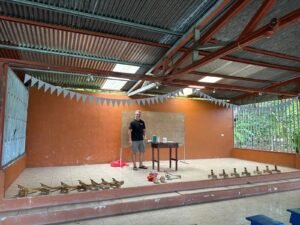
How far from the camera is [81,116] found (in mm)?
6750

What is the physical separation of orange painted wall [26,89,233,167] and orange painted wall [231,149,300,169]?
4.45 ft

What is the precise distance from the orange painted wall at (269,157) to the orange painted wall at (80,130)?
1.36 meters

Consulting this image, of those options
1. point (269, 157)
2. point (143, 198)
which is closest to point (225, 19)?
point (143, 198)

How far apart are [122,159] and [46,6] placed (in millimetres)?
5268

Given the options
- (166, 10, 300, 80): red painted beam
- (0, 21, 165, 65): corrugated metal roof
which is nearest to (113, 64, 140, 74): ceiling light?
(0, 21, 165, 65): corrugated metal roof

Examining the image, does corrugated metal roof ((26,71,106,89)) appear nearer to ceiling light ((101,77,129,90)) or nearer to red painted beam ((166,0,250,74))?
ceiling light ((101,77,129,90))

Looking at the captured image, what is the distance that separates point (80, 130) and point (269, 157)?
640cm

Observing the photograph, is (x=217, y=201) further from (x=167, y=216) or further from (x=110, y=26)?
(x=110, y=26)

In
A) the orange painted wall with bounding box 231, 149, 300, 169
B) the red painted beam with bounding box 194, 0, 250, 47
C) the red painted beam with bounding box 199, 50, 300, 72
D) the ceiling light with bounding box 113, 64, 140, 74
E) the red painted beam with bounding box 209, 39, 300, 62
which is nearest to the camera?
the red painted beam with bounding box 194, 0, 250, 47

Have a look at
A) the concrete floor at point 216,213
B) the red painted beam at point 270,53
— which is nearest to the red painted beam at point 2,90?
the concrete floor at point 216,213

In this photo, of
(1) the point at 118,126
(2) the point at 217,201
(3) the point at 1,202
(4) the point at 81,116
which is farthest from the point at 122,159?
(3) the point at 1,202

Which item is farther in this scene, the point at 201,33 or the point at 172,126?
the point at 172,126

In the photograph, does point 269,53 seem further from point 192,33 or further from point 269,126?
point 269,126

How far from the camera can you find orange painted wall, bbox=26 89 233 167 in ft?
20.3
